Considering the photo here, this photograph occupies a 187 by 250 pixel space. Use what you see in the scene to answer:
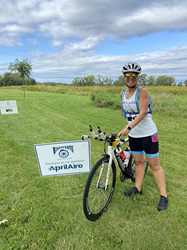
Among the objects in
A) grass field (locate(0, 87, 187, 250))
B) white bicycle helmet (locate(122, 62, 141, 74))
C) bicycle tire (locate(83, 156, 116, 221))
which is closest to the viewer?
grass field (locate(0, 87, 187, 250))

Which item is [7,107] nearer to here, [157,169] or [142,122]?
[142,122]

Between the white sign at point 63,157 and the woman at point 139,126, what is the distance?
30.5 inches

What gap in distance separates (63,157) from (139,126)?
4.38ft

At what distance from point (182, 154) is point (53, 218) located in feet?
12.8

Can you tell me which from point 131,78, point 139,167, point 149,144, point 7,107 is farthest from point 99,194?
point 7,107

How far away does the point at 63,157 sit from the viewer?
2760 mm

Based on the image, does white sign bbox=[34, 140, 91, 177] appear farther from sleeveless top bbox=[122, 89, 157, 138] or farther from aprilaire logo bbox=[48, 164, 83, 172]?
sleeveless top bbox=[122, 89, 157, 138]

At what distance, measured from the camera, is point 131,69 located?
225 centimetres

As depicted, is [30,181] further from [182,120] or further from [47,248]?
[182,120]

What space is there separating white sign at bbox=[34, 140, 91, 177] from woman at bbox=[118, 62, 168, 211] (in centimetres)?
77

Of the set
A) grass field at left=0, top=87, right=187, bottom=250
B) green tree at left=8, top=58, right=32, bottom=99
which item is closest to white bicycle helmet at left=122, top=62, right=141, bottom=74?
grass field at left=0, top=87, right=187, bottom=250

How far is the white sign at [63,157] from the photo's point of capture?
2.68 m

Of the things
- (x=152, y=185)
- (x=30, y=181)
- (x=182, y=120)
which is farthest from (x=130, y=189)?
(x=182, y=120)

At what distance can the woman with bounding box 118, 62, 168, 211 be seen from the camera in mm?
2234
